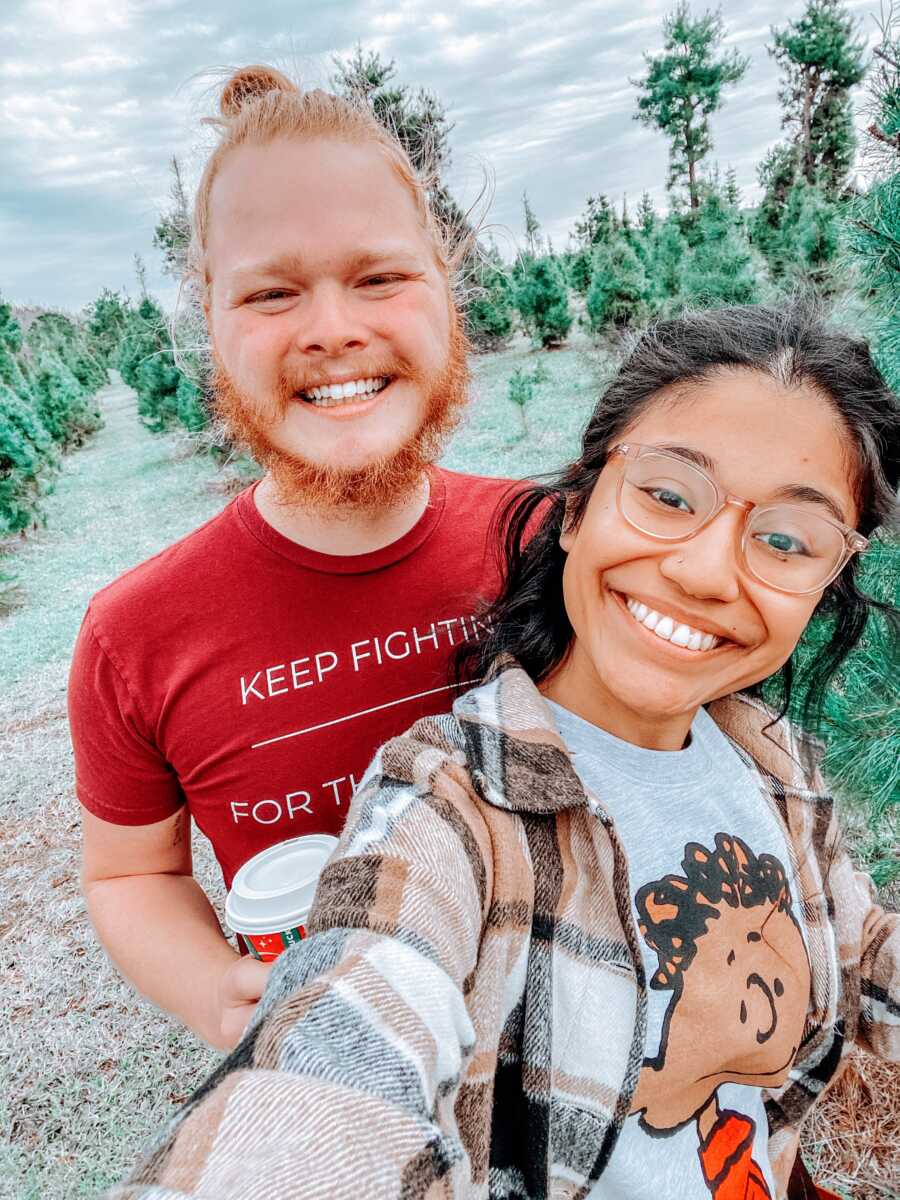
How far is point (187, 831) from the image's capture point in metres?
1.57

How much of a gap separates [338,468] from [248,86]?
0.88 metres

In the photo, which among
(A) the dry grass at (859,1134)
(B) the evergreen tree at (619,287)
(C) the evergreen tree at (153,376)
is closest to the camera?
(A) the dry grass at (859,1134)

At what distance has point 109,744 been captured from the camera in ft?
4.61

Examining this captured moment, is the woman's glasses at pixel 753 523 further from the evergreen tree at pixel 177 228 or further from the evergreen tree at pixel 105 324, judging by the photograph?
the evergreen tree at pixel 105 324

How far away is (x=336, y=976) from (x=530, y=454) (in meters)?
10.4

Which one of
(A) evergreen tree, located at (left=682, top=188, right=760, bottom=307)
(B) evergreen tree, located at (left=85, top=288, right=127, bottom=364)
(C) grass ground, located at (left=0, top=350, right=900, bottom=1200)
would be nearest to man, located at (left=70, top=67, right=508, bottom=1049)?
(C) grass ground, located at (left=0, top=350, right=900, bottom=1200)

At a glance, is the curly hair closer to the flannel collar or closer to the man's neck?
the flannel collar

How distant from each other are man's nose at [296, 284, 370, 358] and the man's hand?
1078 millimetres

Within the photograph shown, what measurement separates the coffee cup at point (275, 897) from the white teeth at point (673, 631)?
2.00 feet

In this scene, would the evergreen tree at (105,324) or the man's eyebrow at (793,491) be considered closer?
the man's eyebrow at (793,491)

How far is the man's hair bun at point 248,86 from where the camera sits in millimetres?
1456

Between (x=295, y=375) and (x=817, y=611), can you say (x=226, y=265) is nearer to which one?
(x=295, y=375)

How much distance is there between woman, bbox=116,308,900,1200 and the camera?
2.49 feet

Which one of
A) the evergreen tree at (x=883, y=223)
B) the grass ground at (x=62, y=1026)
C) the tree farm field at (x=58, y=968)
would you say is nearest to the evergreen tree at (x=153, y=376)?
the tree farm field at (x=58, y=968)
